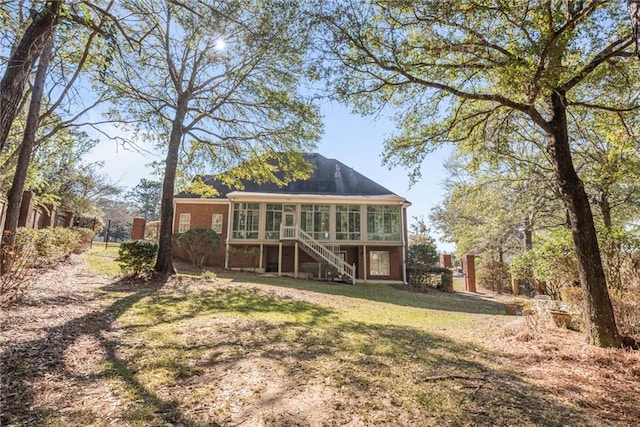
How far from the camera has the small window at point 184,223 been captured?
2027cm

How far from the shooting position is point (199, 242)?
56.7ft

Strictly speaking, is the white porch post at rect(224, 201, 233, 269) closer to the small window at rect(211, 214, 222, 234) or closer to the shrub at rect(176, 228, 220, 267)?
the small window at rect(211, 214, 222, 234)

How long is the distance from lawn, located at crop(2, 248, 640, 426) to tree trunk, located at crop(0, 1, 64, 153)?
110 inches

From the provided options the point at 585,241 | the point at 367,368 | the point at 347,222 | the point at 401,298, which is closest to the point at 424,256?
the point at 347,222

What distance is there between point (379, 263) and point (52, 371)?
58.7 feet

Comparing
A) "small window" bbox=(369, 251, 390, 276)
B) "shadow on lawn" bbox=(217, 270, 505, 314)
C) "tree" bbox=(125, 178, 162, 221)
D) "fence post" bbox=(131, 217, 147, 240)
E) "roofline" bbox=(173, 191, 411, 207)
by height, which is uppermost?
"tree" bbox=(125, 178, 162, 221)

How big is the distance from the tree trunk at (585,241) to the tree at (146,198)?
2071 inches

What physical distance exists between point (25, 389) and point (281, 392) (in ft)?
7.71

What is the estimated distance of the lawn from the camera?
2807 mm

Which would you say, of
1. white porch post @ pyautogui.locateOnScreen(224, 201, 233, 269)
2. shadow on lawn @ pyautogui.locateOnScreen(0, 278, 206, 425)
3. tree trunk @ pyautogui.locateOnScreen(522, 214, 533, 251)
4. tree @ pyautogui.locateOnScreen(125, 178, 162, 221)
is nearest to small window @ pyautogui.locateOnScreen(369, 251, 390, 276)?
tree trunk @ pyautogui.locateOnScreen(522, 214, 533, 251)

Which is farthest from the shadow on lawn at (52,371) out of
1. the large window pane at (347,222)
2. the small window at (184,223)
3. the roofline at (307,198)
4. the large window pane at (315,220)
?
the small window at (184,223)

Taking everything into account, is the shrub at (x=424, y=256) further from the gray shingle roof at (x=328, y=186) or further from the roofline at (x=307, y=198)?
the gray shingle roof at (x=328, y=186)

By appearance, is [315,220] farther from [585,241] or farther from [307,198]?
[585,241]

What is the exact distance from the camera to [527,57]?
497cm
